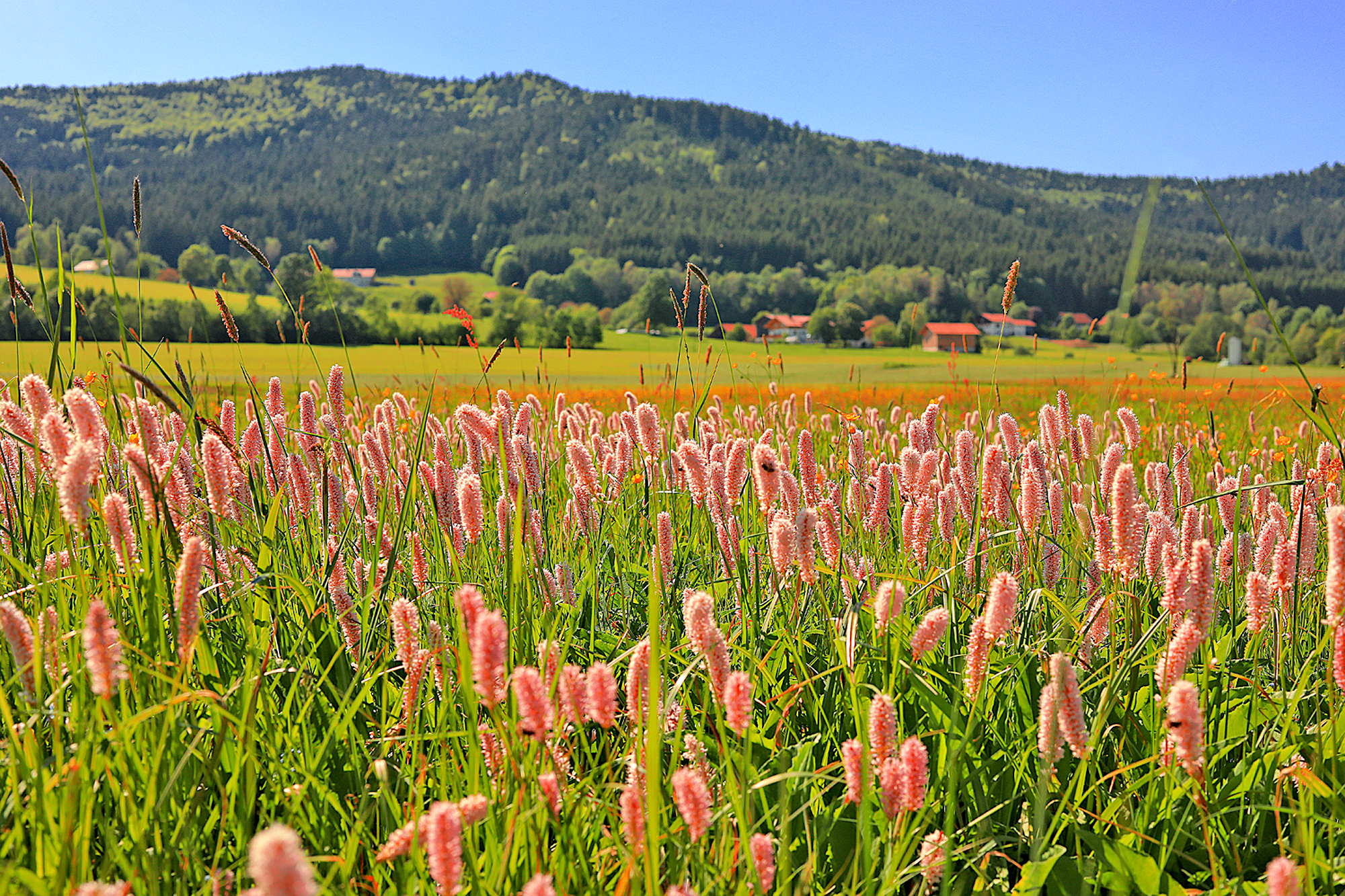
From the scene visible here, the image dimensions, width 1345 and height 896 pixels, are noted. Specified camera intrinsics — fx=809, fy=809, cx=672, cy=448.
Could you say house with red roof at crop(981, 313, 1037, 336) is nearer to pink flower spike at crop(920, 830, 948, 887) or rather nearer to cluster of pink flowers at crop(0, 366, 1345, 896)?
cluster of pink flowers at crop(0, 366, 1345, 896)

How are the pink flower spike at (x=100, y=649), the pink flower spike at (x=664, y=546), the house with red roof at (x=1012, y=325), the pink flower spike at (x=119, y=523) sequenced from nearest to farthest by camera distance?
1. the pink flower spike at (x=100, y=649)
2. the pink flower spike at (x=119, y=523)
3. the pink flower spike at (x=664, y=546)
4. the house with red roof at (x=1012, y=325)

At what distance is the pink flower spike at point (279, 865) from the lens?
488 mm

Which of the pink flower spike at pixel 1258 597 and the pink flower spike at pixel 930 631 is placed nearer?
the pink flower spike at pixel 930 631

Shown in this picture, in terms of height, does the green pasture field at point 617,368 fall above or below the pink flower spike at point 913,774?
above

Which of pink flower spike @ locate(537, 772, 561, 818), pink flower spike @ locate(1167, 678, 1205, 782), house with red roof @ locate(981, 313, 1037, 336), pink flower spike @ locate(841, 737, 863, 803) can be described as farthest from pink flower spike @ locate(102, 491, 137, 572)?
house with red roof @ locate(981, 313, 1037, 336)

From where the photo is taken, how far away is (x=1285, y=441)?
4562mm

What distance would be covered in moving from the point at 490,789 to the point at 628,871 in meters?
0.23

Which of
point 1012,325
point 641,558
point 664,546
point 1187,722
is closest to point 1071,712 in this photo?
point 1187,722

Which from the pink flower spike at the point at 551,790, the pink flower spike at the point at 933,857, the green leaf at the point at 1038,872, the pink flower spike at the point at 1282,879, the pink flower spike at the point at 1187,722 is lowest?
the green leaf at the point at 1038,872

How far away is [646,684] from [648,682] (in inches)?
3.2

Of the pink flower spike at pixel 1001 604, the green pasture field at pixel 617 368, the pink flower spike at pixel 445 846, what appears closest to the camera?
the pink flower spike at pixel 445 846

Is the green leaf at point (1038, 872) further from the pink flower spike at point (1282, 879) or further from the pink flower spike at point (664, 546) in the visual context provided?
the pink flower spike at point (664, 546)

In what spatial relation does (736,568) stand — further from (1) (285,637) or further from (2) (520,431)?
(1) (285,637)

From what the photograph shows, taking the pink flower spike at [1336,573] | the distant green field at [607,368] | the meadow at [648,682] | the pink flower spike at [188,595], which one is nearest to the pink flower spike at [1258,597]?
the meadow at [648,682]
